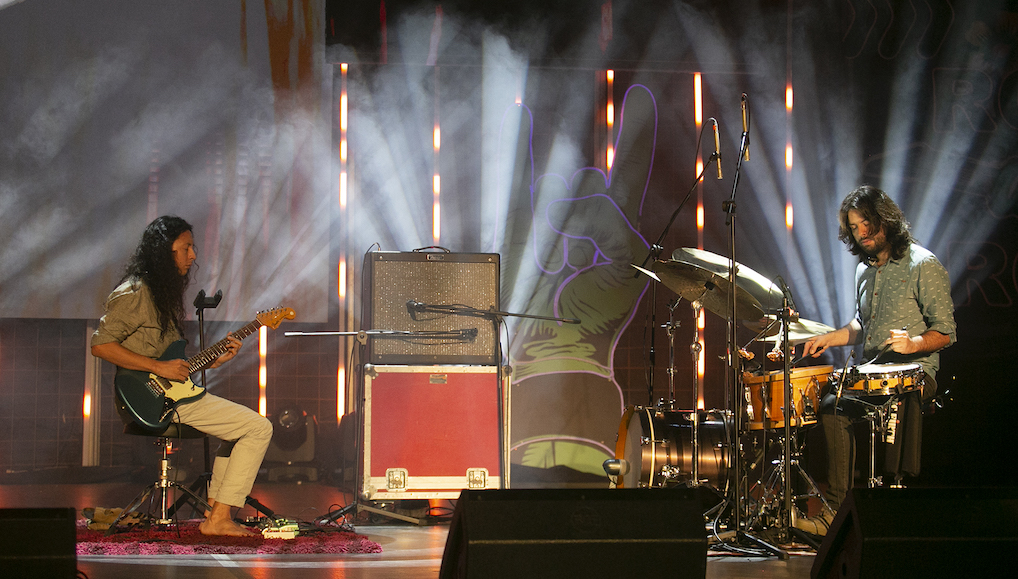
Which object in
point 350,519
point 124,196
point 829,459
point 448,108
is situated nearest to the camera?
point 829,459

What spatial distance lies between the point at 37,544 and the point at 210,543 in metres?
1.78

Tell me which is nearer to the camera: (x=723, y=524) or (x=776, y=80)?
(x=723, y=524)

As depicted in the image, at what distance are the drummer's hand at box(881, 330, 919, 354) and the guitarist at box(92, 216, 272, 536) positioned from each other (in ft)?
9.89

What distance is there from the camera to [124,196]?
587 cm

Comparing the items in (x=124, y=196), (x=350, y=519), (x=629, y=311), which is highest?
(x=124, y=196)

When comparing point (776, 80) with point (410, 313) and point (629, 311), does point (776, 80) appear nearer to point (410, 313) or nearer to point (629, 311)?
point (629, 311)

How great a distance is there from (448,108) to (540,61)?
785 millimetres

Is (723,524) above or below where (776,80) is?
below

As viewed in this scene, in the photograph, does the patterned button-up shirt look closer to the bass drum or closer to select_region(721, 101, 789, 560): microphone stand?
the bass drum

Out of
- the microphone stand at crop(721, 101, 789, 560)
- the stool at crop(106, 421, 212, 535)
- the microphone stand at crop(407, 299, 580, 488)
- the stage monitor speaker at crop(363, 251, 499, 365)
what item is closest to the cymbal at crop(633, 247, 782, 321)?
the microphone stand at crop(721, 101, 789, 560)

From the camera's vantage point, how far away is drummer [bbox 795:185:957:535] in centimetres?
388

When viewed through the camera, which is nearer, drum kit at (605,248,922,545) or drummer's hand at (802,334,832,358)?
drum kit at (605,248,922,545)

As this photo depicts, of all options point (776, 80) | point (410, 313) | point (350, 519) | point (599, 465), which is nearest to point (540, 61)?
point (776, 80)

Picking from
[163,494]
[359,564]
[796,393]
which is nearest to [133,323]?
[163,494]
